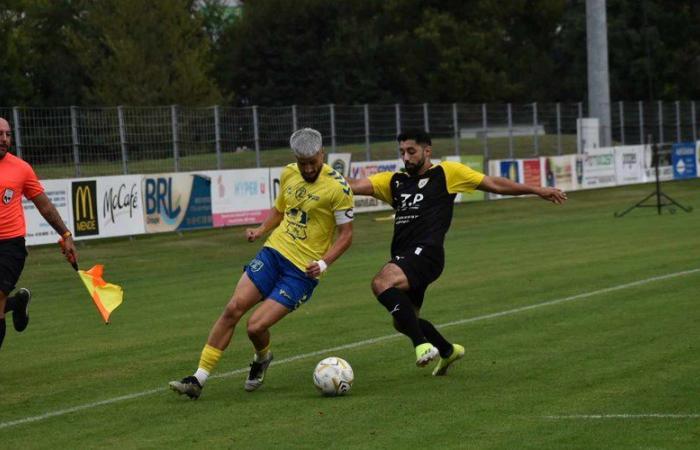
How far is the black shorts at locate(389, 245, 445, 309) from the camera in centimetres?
1035

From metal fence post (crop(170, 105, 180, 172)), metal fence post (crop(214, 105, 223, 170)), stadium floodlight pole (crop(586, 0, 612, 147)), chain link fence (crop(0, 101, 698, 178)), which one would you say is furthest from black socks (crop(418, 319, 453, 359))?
stadium floodlight pole (crop(586, 0, 612, 147))

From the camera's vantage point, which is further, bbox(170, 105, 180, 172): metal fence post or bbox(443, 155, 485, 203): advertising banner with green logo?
bbox(443, 155, 485, 203): advertising banner with green logo

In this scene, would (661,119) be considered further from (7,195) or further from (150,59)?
(7,195)

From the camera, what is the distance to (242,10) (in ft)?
276

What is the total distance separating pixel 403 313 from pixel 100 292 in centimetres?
293

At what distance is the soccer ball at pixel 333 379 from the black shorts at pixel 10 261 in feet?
9.26

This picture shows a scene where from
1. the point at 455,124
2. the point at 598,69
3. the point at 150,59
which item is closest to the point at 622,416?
the point at 455,124

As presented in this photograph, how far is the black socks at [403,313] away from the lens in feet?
32.9

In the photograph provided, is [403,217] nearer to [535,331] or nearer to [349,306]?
[535,331]

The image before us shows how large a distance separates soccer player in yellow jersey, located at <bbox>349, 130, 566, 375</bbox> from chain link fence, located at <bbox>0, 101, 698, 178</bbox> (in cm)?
1665

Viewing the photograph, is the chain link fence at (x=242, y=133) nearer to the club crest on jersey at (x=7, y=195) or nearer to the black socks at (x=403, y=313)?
the club crest on jersey at (x=7, y=195)

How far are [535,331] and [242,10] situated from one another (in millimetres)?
73233

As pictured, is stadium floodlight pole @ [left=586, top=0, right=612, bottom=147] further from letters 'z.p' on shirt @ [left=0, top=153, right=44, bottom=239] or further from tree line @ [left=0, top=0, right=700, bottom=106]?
letters 'z.p' on shirt @ [left=0, top=153, right=44, bottom=239]

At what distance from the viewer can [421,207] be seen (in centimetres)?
1057
